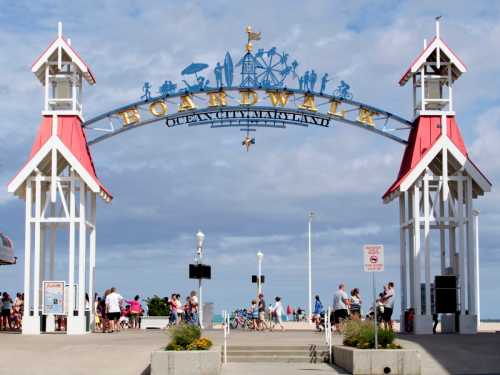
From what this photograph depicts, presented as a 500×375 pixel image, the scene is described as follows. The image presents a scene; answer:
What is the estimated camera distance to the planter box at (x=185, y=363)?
22922 millimetres

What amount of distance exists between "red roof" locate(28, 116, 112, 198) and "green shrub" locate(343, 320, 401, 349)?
1392 cm

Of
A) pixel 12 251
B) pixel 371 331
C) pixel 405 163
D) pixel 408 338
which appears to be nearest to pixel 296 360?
pixel 371 331

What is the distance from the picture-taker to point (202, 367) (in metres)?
23.0

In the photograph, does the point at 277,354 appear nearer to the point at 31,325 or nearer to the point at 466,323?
the point at 466,323

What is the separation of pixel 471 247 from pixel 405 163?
4.67 m

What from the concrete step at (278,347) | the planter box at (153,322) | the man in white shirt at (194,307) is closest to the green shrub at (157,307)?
the planter box at (153,322)

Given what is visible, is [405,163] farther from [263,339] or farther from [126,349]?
[126,349]

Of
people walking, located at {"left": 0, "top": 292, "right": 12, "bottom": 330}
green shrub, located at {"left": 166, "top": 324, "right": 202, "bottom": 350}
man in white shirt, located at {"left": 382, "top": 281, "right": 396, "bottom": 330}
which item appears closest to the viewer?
green shrub, located at {"left": 166, "top": 324, "right": 202, "bottom": 350}

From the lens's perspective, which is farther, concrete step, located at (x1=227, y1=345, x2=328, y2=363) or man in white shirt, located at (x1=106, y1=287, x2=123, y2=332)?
man in white shirt, located at (x1=106, y1=287, x2=123, y2=332)

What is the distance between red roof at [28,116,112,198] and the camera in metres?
36.6

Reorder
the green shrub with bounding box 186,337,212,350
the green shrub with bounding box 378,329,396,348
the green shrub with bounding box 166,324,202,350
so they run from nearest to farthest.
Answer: the green shrub with bounding box 186,337,212,350, the green shrub with bounding box 166,324,202,350, the green shrub with bounding box 378,329,396,348

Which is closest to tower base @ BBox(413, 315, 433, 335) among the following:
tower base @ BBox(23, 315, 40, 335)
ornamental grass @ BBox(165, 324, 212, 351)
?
ornamental grass @ BBox(165, 324, 212, 351)

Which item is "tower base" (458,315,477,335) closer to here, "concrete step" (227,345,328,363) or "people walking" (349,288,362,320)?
"people walking" (349,288,362,320)

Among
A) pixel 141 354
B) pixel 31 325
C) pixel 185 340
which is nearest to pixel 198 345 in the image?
pixel 185 340
